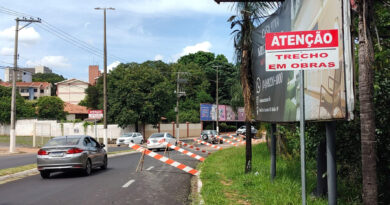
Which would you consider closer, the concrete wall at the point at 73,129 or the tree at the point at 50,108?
the concrete wall at the point at 73,129

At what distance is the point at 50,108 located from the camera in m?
70.3

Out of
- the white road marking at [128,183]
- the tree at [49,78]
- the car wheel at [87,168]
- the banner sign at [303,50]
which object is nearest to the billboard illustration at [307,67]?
the banner sign at [303,50]

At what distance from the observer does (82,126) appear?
158 feet

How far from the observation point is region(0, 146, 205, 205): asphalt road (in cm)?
937

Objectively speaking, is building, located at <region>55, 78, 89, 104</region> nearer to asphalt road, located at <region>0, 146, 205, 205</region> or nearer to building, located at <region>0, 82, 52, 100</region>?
building, located at <region>0, 82, 52, 100</region>

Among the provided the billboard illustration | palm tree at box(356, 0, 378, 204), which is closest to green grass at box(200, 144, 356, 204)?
the billboard illustration

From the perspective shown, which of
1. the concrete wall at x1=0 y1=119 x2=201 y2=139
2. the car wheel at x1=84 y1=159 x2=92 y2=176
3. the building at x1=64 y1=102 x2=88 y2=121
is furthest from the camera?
the building at x1=64 y1=102 x2=88 y2=121

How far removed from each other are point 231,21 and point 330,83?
6.77 metres

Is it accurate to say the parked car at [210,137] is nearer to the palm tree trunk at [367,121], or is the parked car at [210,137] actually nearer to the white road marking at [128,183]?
the white road marking at [128,183]

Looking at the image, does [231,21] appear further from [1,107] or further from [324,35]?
[1,107]

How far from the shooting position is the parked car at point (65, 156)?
522 inches

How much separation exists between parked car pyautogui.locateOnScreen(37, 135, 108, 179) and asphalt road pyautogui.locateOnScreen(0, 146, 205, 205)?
37 cm

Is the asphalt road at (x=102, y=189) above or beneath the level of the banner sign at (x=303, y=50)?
beneath

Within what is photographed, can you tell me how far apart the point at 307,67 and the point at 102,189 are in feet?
24.1
